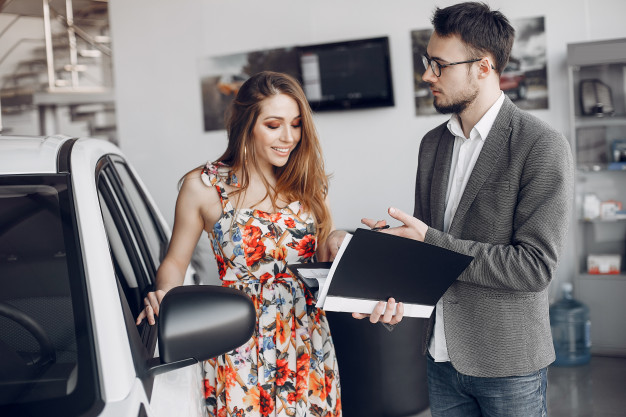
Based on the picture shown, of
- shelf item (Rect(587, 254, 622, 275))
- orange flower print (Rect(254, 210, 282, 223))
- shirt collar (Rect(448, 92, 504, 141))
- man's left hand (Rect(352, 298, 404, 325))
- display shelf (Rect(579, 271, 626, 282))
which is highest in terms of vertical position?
shirt collar (Rect(448, 92, 504, 141))

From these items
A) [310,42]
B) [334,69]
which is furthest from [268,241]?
[310,42]

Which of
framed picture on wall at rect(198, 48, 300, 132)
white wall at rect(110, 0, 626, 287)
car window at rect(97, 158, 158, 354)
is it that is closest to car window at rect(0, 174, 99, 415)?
car window at rect(97, 158, 158, 354)

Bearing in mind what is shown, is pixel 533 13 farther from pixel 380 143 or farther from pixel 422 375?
pixel 422 375

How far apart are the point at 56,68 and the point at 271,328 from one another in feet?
16.3

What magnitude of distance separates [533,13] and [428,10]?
0.73 m

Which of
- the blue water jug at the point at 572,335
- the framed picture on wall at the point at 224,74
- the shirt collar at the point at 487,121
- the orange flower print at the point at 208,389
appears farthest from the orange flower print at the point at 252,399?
the framed picture on wall at the point at 224,74

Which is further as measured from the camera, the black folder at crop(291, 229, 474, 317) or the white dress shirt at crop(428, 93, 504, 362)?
the white dress shirt at crop(428, 93, 504, 362)

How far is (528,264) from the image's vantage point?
155cm

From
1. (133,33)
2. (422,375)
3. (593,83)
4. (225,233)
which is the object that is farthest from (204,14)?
(225,233)

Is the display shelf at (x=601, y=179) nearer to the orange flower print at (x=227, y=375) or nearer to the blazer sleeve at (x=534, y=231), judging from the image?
the blazer sleeve at (x=534, y=231)

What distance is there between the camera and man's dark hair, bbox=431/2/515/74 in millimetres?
1757

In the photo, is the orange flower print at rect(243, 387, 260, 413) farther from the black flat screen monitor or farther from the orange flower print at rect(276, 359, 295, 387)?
the black flat screen monitor

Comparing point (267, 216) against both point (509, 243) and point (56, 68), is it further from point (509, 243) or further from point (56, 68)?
point (56, 68)

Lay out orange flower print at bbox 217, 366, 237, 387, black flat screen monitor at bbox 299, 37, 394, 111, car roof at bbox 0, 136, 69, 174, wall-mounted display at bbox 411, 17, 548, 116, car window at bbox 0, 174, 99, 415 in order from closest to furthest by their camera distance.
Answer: car window at bbox 0, 174, 99, 415, car roof at bbox 0, 136, 69, 174, orange flower print at bbox 217, 366, 237, 387, wall-mounted display at bbox 411, 17, 548, 116, black flat screen monitor at bbox 299, 37, 394, 111
